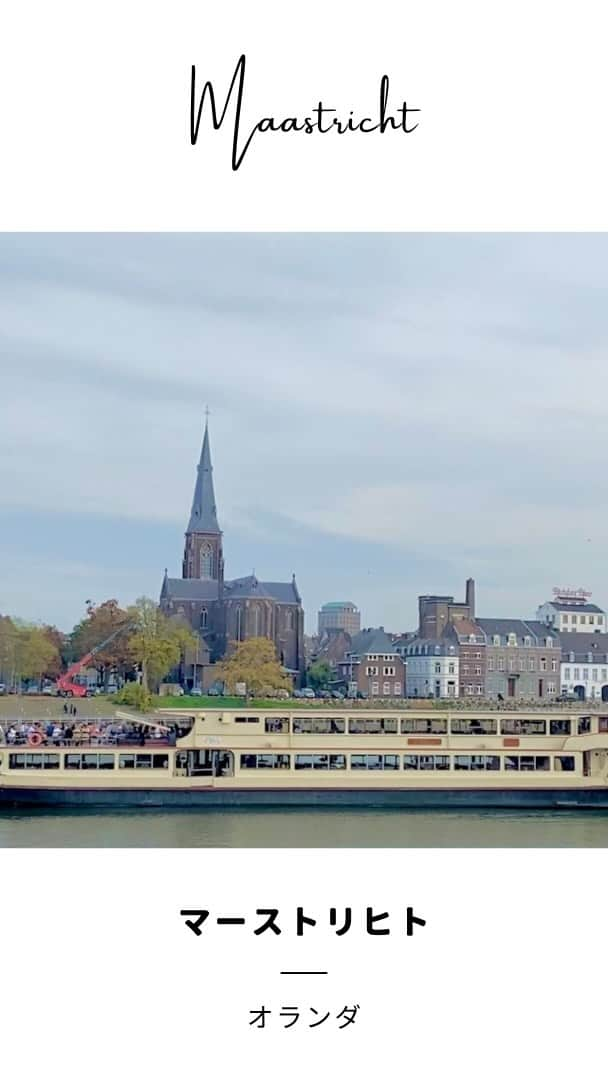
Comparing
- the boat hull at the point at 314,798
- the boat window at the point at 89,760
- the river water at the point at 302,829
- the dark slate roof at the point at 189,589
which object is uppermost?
the dark slate roof at the point at 189,589

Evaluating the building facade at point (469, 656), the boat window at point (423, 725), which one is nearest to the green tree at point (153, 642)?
the building facade at point (469, 656)

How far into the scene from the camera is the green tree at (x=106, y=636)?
198ft

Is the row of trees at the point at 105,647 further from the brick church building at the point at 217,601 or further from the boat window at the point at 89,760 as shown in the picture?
the boat window at the point at 89,760

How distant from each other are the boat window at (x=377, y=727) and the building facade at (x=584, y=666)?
52.4 metres

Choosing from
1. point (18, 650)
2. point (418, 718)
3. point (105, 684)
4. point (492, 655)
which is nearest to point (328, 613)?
point (492, 655)

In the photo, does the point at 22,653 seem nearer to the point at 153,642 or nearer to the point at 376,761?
the point at 153,642

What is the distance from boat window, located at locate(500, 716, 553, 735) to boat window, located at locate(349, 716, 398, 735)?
2.06 m

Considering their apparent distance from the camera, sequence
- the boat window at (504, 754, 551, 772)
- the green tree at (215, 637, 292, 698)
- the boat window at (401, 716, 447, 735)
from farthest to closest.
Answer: the green tree at (215, 637, 292, 698)
the boat window at (401, 716, 447, 735)
the boat window at (504, 754, 551, 772)

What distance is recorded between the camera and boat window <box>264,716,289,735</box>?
26438mm

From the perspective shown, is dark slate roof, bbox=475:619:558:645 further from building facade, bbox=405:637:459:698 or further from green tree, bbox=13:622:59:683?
green tree, bbox=13:622:59:683

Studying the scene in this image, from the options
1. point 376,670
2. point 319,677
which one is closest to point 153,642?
point 319,677

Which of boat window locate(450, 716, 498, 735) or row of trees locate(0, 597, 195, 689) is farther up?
row of trees locate(0, 597, 195, 689)

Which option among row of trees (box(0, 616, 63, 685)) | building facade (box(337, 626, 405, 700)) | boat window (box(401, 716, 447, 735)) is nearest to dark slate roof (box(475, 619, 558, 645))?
building facade (box(337, 626, 405, 700))

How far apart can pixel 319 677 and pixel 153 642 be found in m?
22.7
